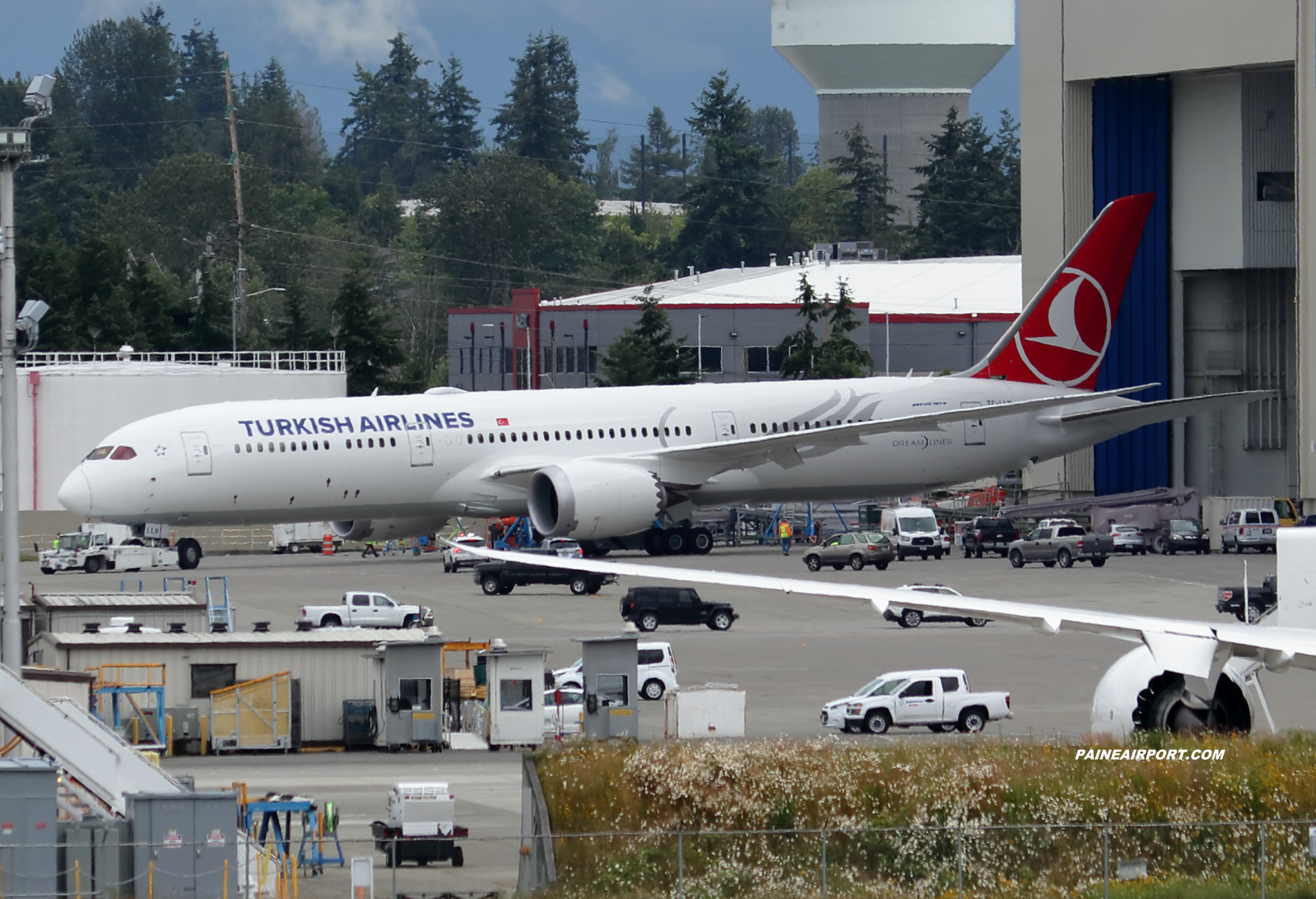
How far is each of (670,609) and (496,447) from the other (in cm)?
1092

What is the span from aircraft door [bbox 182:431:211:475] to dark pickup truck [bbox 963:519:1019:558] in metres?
22.0

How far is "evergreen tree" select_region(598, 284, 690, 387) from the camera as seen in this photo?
86.8 meters

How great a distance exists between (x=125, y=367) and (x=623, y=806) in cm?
5291

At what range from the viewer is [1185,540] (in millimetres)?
56562

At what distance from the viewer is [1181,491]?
199ft

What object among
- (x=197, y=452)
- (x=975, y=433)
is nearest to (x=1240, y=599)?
(x=975, y=433)

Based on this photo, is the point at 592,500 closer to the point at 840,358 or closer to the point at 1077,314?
the point at 1077,314

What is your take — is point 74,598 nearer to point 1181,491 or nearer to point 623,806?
point 623,806

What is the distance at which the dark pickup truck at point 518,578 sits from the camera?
45.8 metres

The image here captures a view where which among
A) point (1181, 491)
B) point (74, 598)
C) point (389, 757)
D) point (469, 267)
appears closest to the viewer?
point (389, 757)

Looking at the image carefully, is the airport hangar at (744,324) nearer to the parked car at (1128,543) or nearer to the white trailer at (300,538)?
the white trailer at (300,538)

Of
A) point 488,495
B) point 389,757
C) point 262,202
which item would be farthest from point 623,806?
point 262,202

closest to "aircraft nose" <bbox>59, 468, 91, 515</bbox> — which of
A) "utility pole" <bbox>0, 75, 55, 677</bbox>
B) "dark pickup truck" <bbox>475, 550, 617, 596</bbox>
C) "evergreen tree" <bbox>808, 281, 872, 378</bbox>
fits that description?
"dark pickup truck" <bbox>475, 550, 617, 596</bbox>

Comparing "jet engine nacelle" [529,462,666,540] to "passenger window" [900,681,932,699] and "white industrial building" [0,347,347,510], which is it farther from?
"white industrial building" [0,347,347,510]
